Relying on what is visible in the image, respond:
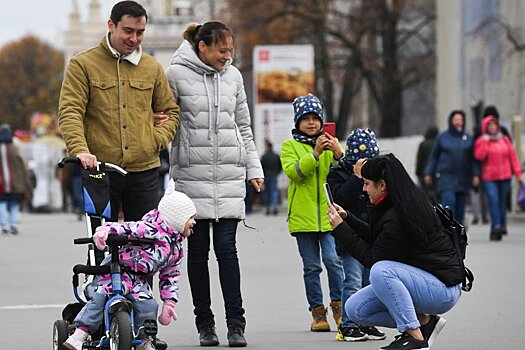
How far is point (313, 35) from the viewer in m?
53.4

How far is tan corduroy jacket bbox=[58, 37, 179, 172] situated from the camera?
916 centimetres

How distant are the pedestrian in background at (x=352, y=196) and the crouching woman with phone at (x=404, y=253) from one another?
1.17m

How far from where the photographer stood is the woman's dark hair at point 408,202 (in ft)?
27.5

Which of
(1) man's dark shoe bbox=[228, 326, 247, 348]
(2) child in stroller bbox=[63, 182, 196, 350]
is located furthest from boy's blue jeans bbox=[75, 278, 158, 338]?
(1) man's dark shoe bbox=[228, 326, 247, 348]

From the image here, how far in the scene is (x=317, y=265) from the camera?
10.7 meters

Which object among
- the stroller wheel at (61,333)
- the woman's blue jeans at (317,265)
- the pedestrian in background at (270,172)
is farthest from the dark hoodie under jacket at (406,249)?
the pedestrian in background at (270,172)

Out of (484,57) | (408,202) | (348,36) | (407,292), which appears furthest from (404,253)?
(348,36)

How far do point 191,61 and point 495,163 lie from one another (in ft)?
36.8

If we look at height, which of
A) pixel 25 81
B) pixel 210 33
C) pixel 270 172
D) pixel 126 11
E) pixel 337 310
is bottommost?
pixel 25 81

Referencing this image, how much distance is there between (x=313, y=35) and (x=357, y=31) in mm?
1518

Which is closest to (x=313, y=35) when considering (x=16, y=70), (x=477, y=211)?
(x=477, y=211)

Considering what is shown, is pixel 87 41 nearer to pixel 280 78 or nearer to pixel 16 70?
pixel 16 70

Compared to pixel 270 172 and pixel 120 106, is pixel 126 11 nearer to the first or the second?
pixel 120 106

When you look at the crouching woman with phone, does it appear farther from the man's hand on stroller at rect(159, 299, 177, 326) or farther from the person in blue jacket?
the person in blue jacket
